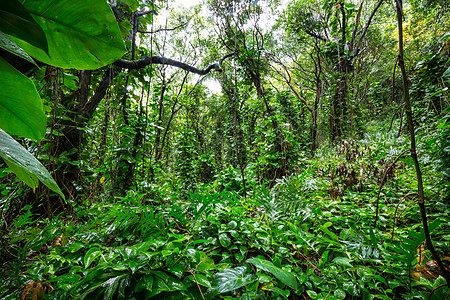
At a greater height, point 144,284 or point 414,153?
point 414,153

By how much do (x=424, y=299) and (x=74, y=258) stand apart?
150 cm

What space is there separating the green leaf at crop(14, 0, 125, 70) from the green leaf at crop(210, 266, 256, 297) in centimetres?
78

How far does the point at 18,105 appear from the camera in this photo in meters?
0.30

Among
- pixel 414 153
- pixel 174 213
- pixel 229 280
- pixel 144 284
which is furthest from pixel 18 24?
pixel 174 213

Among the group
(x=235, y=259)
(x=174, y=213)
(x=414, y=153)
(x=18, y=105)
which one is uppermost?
(x=414, y=153)

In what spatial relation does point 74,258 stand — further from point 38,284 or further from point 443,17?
point 443,17

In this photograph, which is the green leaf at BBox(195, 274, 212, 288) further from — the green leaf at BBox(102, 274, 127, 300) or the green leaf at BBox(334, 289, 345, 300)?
the green leaf at BBox(334, 289, 345, 300)

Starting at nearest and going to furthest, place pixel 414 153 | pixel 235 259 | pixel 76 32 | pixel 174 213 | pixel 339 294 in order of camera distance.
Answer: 1. pixel 76 32
2. pixel 414 153
3. pixel 339 294
4. pixel 235 259
5. pixel 174 213

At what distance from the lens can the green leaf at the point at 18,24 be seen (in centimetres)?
24

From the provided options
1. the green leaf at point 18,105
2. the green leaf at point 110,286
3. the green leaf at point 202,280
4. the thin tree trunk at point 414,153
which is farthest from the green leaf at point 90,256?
the thin tree trunk at point 414,153

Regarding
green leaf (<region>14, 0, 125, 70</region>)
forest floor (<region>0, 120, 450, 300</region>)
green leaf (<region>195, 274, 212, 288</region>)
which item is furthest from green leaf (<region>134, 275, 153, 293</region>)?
green leaf (<region>14, 0, 125, 70</region>)

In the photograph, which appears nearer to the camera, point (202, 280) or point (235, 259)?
→ point (202, 280)

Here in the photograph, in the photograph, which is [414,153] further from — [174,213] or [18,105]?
[174,213]

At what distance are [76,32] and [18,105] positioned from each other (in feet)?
0.64
